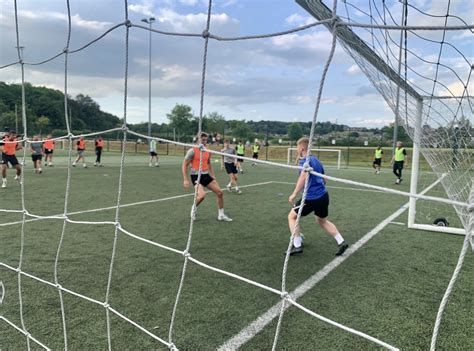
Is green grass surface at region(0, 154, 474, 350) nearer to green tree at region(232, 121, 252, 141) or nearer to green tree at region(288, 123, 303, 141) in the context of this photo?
green tree at region(288, 123, 303, 141)

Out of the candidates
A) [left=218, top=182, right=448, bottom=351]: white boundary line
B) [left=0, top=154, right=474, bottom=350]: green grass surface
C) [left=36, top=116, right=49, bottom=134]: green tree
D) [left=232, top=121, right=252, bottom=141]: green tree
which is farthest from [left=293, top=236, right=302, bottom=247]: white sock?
[left=232, top=121, right=252, bottom=141]: green tree

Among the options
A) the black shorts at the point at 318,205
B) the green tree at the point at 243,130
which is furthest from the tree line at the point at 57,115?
the green tree at the point at 243,130

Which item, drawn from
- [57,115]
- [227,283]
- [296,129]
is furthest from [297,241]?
[296,129]

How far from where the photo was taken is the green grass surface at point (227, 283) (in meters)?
3.08

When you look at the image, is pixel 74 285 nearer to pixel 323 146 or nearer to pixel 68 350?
pixel 68 350

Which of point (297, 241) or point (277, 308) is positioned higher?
point (297, 241)

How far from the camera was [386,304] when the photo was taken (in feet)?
12.2

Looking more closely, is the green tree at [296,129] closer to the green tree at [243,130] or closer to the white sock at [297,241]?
the white sock at [297,241]

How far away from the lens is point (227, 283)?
413 cm

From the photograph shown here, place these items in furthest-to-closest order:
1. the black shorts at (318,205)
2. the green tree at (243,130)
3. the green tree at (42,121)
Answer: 1. the green tree at (243,130)
2. the green tree at (42,121)
3. the black shorts at (318,205)

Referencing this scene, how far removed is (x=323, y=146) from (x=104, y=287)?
29.8 metres

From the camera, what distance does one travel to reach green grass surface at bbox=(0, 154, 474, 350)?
308cm

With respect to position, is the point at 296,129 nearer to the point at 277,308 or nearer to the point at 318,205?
the point at 318,205

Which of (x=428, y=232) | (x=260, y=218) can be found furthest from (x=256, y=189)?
(x=428, y=232)
